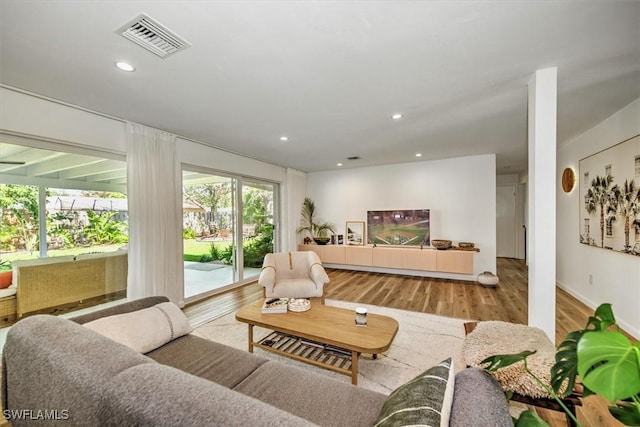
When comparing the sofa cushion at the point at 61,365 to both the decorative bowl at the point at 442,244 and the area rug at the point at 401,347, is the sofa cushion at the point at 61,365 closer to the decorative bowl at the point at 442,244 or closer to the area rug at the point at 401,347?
the area rug at the point at 401,347

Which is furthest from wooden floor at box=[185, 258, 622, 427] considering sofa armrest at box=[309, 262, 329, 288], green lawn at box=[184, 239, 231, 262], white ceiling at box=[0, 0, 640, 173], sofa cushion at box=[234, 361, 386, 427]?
white ceiling at box=[0, 0, 640, 173]

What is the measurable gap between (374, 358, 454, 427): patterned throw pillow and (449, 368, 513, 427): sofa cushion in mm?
27

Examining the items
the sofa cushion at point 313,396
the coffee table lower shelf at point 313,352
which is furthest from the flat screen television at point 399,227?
the sofa cushion at point 313,396

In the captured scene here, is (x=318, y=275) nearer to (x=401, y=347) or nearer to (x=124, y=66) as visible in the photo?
(x=401, y=347)

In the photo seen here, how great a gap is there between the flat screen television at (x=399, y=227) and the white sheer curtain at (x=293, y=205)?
1.75 m

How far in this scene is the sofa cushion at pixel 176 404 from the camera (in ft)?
2.10

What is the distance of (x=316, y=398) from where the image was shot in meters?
1.20

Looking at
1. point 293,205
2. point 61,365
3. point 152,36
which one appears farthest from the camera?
point 293,205

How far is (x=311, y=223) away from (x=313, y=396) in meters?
5.24

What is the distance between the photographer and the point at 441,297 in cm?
388

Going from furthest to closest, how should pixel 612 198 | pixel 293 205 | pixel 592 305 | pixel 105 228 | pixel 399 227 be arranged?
pixel 293 205
pixel 399 227
pixel 592 305
pixel 105 228
pixel 612 198

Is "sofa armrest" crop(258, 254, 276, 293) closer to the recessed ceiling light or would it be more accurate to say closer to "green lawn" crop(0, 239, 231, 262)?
"green lawn" crop(0, 239, 231, 262)

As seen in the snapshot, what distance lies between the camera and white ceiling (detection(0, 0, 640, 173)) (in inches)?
56.2

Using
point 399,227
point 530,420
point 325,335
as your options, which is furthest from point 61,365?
point 399,227
